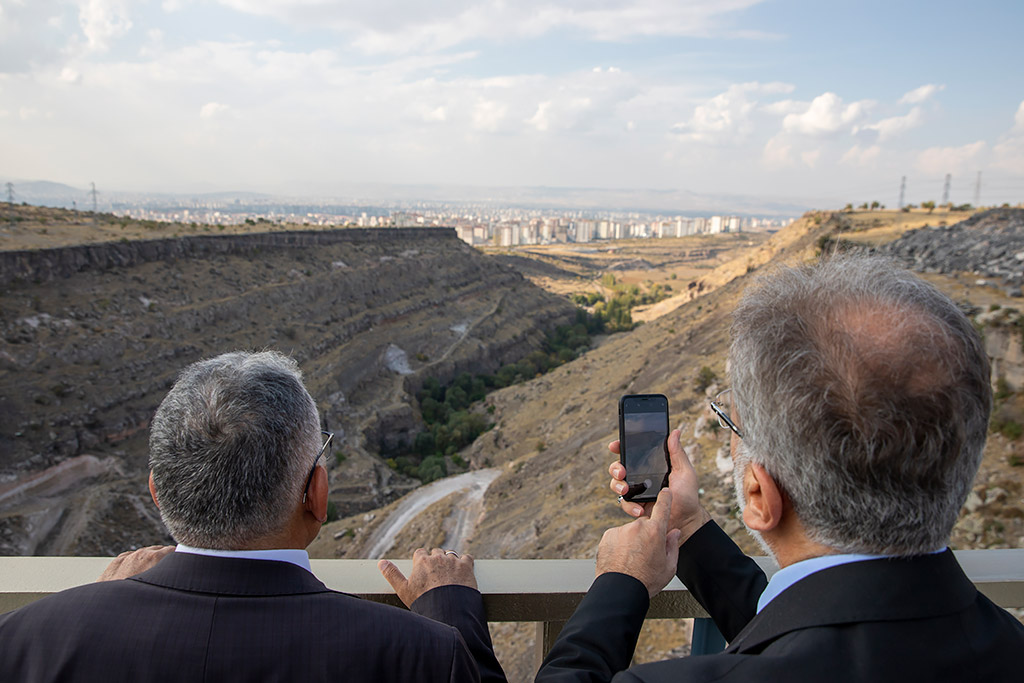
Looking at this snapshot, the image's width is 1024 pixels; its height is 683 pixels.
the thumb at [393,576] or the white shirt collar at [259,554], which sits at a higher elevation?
the white shirt collar at [259,554]

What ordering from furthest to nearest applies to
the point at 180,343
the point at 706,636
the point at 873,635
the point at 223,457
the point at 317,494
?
the point at 180,343, the point at 706,636, the point at 317,494, the point at 223,457, the point at 873,635

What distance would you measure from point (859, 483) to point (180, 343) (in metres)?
30.7

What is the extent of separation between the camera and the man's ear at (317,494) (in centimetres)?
157

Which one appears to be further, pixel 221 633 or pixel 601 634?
pixel 601 634

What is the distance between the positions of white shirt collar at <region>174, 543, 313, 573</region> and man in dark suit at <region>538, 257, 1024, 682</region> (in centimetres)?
65

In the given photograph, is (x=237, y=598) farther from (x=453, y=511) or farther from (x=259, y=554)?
(x=453, y=511)

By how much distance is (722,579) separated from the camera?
5.63ft

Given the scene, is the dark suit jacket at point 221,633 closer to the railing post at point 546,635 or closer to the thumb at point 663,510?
the railing post at point 546,635

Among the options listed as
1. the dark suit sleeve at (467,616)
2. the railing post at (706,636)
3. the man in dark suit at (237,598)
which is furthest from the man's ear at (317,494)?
the railing post at (706,636)

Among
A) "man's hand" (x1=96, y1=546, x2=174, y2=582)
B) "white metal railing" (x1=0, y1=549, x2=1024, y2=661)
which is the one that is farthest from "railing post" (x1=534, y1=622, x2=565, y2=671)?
"man's hand" (x1=96, y1=546, x2=174, y2=582)

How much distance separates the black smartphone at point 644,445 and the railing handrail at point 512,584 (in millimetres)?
292

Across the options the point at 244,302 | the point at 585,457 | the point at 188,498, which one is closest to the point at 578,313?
the point at 244,302

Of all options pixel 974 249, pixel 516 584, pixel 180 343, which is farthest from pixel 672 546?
pixel 180 343

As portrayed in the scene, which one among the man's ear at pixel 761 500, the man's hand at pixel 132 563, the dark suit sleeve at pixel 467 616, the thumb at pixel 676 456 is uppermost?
the man's ear at pixel 761 500
